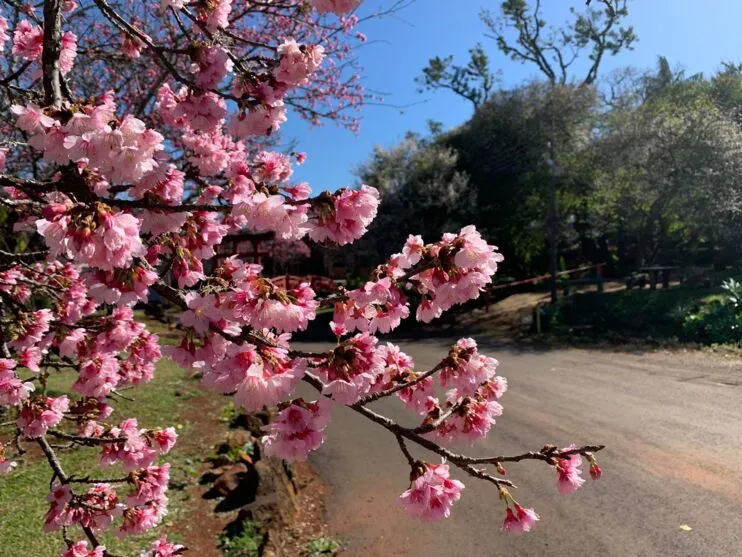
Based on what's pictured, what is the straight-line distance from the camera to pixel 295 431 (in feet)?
5.53

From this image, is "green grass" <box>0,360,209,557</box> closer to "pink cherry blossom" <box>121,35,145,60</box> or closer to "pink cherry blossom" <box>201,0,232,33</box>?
"pink cherry blossom" <box>121,35,145,60</box>

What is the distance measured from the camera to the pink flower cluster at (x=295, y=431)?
1.68 metres

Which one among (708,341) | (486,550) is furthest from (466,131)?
(486,550)

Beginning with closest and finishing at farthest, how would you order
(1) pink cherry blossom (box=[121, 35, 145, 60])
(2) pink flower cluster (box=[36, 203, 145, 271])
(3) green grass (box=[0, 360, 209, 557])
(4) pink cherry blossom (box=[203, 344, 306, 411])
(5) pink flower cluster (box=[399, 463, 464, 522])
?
(2) pink flower cluster (box=[36, 203, 145, 271]) < (4) pink cherry blossom (box=[203, 344, 306, 411]) < (5) pink flower cluster (box=[399, 463, 464, 522]) < (1) pink cherry blossom (box=[121, 35, 145, 60]) < (3) green grass (box=[0, 360, 209, 557])

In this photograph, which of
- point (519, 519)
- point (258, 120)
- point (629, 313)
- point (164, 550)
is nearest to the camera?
point (519, 519)

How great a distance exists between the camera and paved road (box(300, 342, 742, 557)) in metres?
4.29

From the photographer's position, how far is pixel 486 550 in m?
4.23

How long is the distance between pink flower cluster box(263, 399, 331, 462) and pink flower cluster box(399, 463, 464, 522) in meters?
0.39

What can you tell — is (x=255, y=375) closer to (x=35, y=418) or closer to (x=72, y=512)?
(x=35, y=418)

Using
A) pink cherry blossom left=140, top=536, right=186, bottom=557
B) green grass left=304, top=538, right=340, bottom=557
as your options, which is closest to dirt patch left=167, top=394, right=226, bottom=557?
green grass left=304, top=538, right=340, bottom=557

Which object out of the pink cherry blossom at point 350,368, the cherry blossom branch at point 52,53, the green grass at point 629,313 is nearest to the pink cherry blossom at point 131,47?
the cherry blossom branch at point 52,53

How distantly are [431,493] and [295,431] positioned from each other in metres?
0.50

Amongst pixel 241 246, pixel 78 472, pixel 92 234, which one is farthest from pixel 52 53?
pixel 241 246

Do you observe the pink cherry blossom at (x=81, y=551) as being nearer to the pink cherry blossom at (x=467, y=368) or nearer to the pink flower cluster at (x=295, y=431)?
the pink flower cluster at (x=295, y=431)
